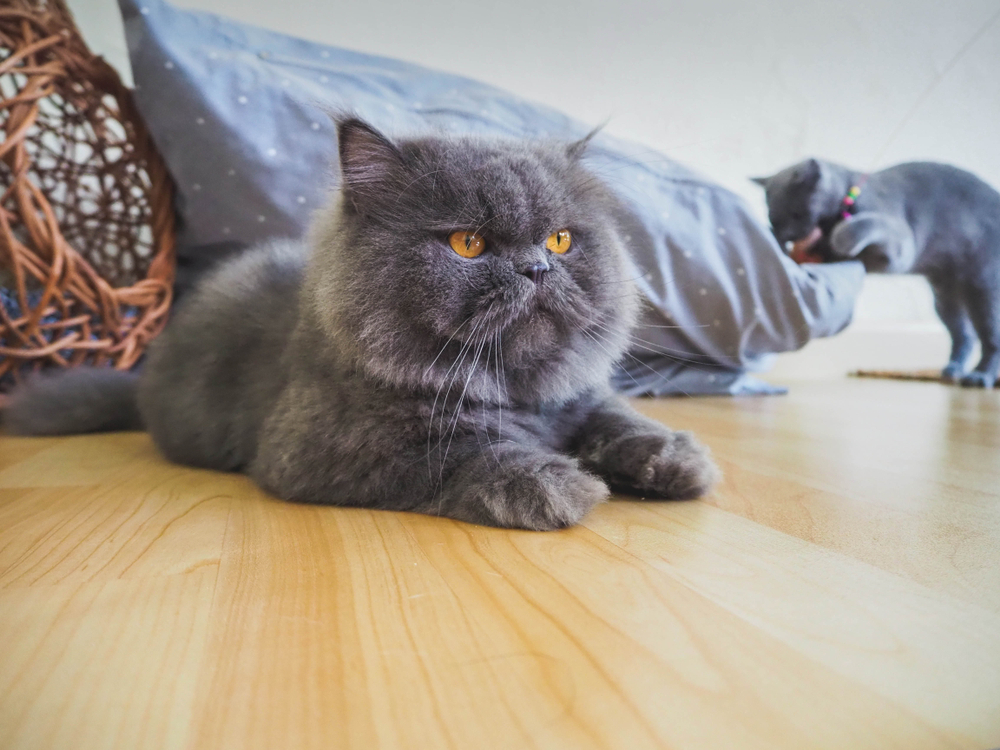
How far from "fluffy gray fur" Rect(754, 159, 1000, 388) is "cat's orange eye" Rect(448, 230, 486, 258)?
1.79 m

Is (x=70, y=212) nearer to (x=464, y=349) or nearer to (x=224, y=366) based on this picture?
(x=224, y=366)

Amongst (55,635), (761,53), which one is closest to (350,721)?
(55,635)

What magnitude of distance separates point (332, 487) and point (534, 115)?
4.84ft

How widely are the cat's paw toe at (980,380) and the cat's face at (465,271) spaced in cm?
210

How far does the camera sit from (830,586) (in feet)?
2.03

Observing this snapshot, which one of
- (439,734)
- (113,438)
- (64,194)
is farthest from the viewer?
(64,194)

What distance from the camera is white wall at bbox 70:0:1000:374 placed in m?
1.65

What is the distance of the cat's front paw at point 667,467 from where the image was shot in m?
0.92

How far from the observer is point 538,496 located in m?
0.80

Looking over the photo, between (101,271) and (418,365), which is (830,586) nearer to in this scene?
(418,365)

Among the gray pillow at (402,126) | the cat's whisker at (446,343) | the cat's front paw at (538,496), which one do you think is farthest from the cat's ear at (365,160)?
the gray pillow at (402,126)

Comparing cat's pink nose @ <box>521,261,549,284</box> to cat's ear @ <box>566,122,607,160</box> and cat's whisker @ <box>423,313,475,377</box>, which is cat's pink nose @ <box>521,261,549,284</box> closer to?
cat's whisker @ <box>423,313,475,377</box>

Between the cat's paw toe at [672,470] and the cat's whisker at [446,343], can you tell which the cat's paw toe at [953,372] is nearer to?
the cat's paw toe at [672,470]

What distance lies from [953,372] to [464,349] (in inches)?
95.6
